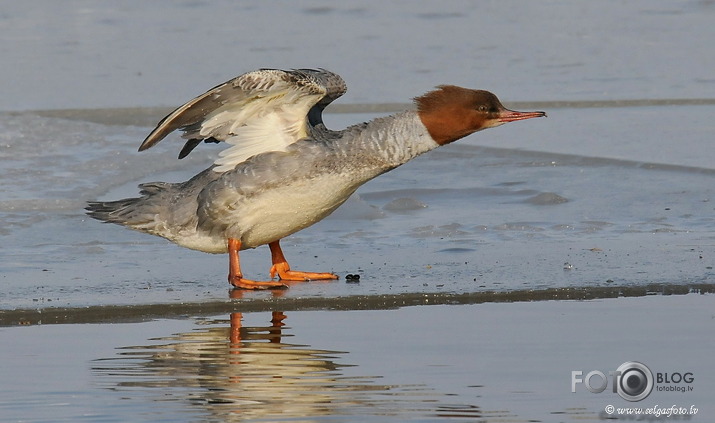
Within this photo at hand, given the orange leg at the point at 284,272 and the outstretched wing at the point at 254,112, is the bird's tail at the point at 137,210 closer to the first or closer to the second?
the outstretched wing at the point at 254,112

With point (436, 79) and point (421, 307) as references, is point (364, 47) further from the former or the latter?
point (421, 307)

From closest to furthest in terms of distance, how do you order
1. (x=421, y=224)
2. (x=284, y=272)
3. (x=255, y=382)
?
1. (x=255, y=382)
2. (x=284, y=272)
3. (x=421, y=224)

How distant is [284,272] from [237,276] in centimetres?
34

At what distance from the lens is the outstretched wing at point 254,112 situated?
7.18m

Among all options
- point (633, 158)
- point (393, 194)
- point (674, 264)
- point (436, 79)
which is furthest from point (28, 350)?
point (436, 79)

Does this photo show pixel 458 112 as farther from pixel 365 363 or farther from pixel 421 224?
pixel 365 363

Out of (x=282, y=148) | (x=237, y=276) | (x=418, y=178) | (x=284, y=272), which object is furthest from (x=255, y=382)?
(x=418, y=178)

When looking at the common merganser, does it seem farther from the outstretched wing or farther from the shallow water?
the shallow water

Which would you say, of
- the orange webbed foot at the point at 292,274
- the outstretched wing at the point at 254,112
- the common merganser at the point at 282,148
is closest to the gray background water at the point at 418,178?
the orange webbed foot at the point at 292,274

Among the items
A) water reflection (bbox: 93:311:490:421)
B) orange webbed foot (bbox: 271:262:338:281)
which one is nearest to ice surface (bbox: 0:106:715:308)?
orange webbed foot (bbox: 271:262:338:281)

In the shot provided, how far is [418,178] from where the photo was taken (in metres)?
10.1

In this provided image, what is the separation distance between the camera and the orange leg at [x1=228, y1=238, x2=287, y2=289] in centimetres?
727

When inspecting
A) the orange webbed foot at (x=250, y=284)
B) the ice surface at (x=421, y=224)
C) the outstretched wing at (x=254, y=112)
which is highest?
the outstretched wing at (x=254, y=112)

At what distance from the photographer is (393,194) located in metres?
9.61
